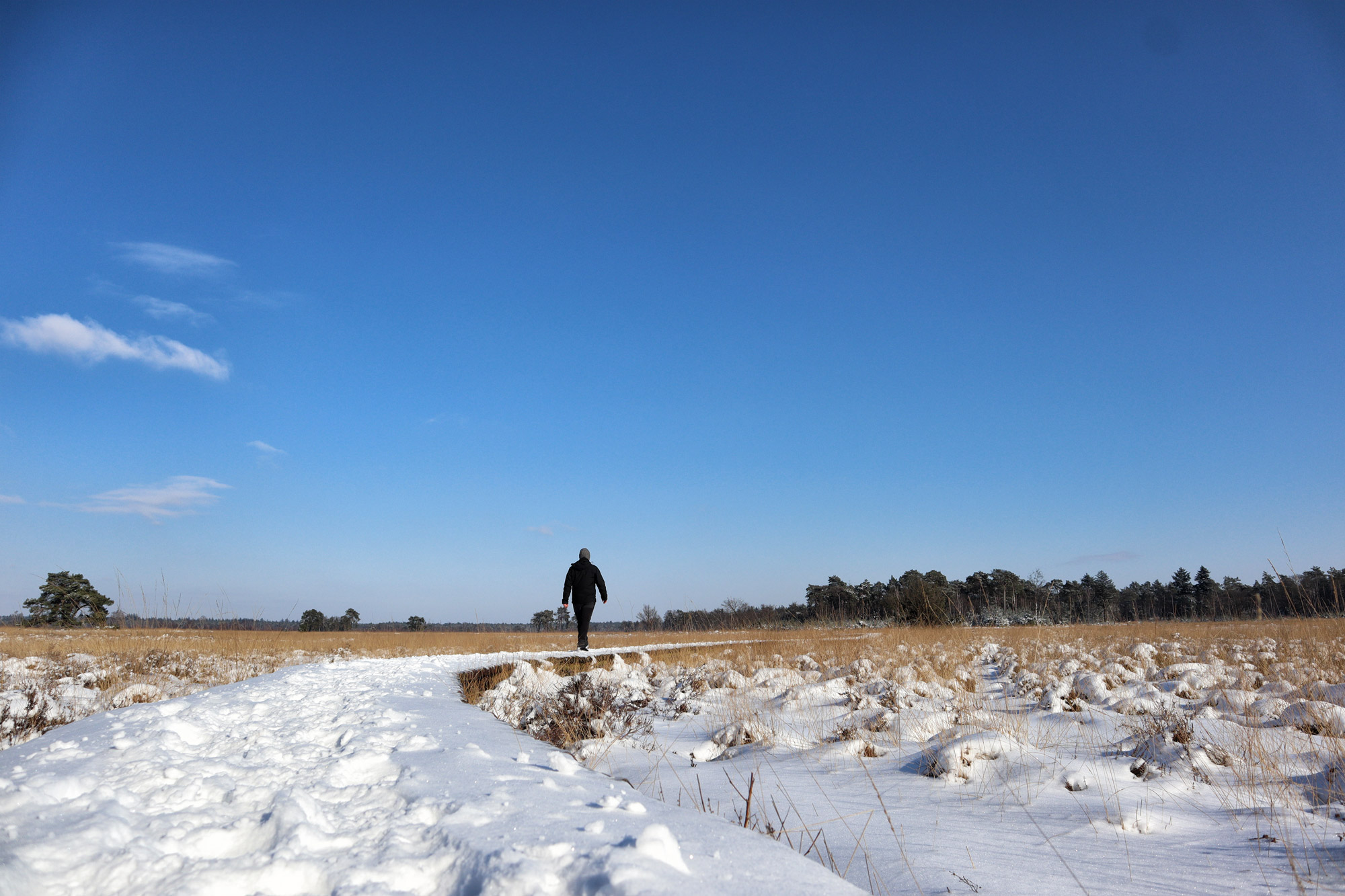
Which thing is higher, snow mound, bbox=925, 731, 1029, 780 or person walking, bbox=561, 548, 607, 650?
person walking, bbox=561, 548, 607, 650

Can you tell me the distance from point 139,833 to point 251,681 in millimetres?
3753

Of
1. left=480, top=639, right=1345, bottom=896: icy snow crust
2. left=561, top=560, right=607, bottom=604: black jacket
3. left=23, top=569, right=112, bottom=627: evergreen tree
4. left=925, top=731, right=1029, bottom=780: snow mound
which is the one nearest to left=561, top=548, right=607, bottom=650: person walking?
left=561, top=560, right=607, bottom=604: black jacket

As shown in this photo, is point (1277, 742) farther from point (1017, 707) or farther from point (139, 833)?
point (139, 833)

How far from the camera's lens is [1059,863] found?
239 centimetres

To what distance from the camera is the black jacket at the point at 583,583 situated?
38.5 feet

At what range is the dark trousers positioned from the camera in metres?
11.6

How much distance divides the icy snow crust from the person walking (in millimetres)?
4496

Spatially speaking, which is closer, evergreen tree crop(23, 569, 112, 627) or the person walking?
the person walking

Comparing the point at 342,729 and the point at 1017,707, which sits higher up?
the point at 342,729

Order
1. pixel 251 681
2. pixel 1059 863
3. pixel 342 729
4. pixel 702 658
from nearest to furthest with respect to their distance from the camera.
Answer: pixel 1059 863
pixel 342 729
pixel 251 681
pixel 702 658

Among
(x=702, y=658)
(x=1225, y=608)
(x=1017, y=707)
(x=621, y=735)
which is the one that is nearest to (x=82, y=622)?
(x=702, y=658)

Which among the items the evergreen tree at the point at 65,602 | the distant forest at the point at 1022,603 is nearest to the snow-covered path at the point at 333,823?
the distant forest at the point at 1022,603

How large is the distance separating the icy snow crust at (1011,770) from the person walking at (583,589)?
450 cm

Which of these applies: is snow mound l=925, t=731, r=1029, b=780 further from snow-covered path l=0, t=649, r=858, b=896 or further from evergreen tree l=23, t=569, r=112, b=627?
evergreen tree l=23, t=569, r=112, b=627
